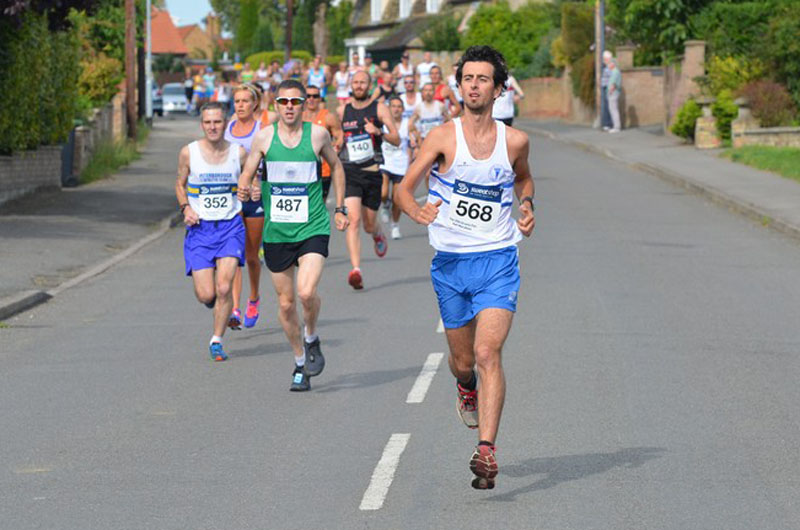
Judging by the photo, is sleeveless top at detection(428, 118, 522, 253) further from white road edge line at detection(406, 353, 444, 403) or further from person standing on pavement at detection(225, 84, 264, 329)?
person standing on pavement at detection(225, 84, 264, 329)

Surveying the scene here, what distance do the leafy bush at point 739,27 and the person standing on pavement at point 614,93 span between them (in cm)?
371

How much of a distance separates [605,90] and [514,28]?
24372mm

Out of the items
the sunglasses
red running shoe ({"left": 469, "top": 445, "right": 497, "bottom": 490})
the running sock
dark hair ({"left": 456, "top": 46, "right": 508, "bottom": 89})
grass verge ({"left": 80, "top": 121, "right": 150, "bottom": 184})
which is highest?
dark hair ({"left": 456, "top": 46, "right": 508, "bottom": 89})

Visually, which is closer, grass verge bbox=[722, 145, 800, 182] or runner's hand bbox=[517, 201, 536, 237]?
runner's hand bbox=[517, 201, 536, 237]

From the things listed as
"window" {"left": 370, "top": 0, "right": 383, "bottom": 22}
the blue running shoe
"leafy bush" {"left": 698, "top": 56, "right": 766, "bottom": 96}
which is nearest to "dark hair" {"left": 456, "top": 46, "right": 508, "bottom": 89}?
the blue running shoe

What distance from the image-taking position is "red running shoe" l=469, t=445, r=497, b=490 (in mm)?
6895

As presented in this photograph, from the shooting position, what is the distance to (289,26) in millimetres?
54625

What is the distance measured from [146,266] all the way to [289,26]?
124ft

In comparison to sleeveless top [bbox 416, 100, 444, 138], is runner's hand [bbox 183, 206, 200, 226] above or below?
below

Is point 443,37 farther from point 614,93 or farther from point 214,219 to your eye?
point 214,219

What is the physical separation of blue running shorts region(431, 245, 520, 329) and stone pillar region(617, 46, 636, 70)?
39653 mm

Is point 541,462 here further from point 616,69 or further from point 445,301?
point 616,69

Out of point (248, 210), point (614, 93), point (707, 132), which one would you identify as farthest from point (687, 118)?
point (248, 210)

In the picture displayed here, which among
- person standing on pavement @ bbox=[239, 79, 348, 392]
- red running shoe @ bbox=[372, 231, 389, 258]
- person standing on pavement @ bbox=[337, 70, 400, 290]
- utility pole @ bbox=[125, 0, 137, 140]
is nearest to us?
person standing on pavement @ bbox=[239, 79, 348, 392]
